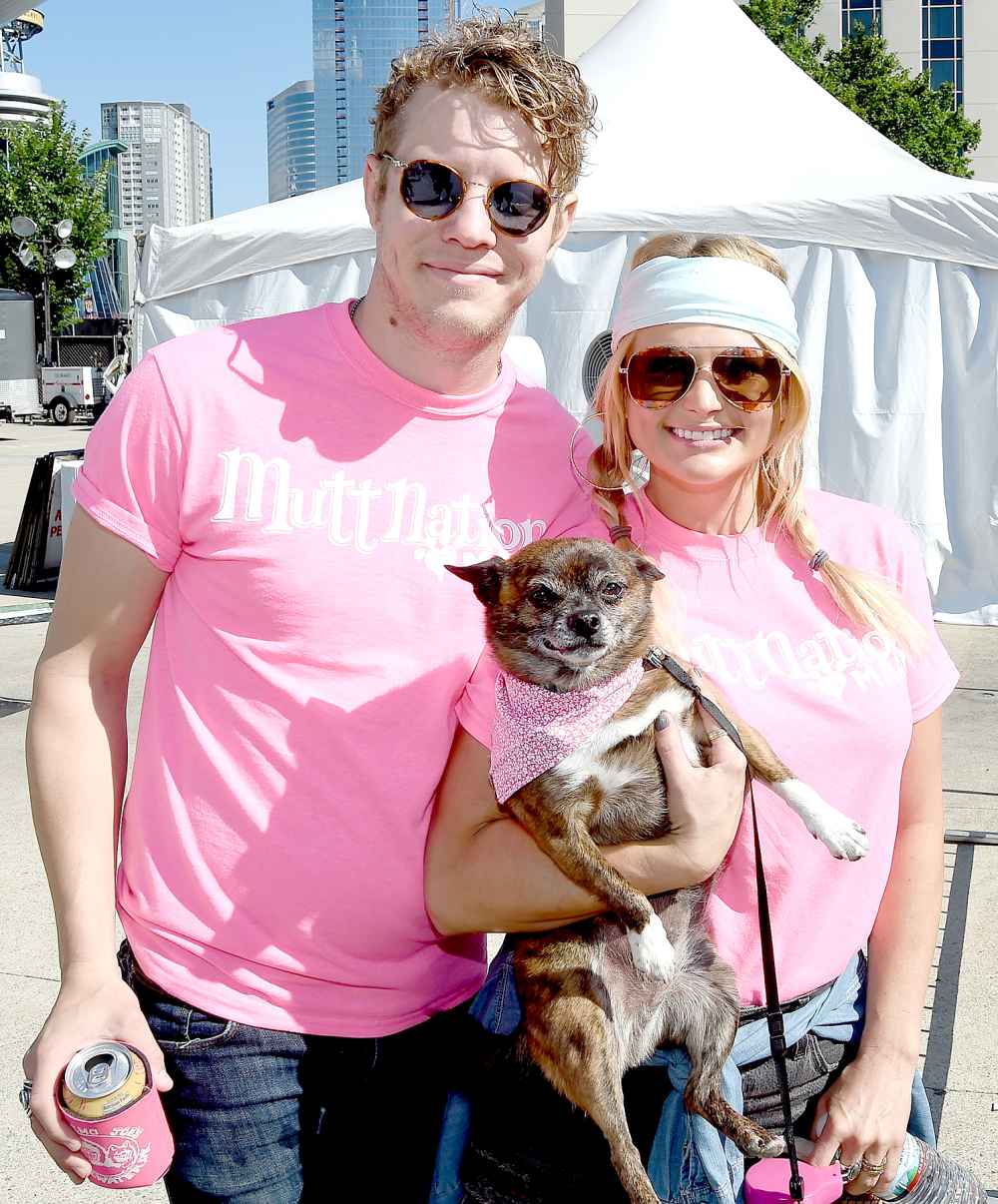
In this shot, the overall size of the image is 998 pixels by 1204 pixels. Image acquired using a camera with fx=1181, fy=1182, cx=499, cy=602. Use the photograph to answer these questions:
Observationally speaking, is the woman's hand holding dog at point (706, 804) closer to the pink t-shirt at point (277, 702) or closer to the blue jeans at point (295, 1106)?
the pink t-shirt at point (277, 702)

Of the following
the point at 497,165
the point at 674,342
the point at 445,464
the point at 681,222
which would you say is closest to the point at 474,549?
the point at 445,464

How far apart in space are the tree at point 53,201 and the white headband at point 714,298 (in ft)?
145

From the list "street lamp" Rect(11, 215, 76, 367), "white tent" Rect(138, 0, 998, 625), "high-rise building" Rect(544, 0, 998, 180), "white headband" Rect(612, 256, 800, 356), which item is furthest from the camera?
"high-rise building" Rect(544, 0, 998, 180)

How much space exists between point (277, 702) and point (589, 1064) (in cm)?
74

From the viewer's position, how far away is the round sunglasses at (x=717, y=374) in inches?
74.6

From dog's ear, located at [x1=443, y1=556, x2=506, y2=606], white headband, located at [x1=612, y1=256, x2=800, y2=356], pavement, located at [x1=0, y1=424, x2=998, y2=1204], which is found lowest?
pavement, located at [x1=0, y1=424, x2=998, y2=1204]

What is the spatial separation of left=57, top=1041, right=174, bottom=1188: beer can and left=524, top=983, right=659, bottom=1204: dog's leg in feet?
1.85

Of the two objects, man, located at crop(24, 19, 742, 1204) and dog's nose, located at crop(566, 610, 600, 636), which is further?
dog's nose, located at crop(566, 610, 600, 636)

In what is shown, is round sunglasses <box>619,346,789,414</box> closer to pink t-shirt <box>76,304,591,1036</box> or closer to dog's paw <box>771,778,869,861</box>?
pink t-shirt <box>76,304,591,1036</box>

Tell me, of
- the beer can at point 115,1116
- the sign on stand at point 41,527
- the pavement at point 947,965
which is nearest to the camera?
the beer can at point 115,1116

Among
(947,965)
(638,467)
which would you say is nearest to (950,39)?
(947,965)

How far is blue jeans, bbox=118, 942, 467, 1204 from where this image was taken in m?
1.79

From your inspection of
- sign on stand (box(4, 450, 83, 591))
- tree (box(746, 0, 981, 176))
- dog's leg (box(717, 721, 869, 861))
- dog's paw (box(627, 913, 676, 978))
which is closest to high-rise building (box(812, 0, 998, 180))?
tree (box(746, 0, 981, 176))

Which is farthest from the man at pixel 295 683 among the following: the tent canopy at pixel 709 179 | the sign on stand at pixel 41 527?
the sign on stand at pixel 41 527
